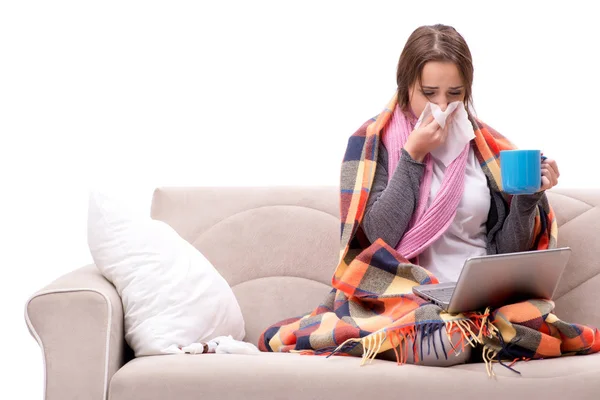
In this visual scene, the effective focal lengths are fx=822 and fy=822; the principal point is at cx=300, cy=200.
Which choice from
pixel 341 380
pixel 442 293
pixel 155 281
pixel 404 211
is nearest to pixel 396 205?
pixel 404 211

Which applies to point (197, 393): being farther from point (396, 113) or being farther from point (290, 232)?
point (396, 113)

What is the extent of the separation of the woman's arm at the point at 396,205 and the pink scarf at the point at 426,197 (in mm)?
28

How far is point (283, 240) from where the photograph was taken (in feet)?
8.24

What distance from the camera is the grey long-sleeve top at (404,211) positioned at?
218cm

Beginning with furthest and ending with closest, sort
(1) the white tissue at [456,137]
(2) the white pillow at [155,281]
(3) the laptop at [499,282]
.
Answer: (1) the white tissue at [456,137] < (2) the white pillow at [155,281] < (3) the laptop at [499,282]

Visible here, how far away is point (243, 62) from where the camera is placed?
2896mm

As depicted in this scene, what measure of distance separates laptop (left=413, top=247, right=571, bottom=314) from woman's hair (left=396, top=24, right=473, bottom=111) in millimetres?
578

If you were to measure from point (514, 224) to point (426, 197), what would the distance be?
249 millimetres

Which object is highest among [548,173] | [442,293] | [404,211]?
[548,173]

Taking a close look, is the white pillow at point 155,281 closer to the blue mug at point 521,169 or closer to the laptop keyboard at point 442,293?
the laptop keyboard at point 442,293

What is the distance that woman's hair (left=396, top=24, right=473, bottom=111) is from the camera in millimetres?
2223

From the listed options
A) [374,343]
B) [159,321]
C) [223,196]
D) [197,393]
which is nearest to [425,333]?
[374,343]

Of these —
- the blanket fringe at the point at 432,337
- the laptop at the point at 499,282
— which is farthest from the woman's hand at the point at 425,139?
the blanket fringe at the point at 432,337

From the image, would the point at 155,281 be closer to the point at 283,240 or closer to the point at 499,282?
the point at 283,240
